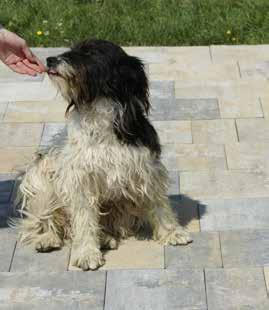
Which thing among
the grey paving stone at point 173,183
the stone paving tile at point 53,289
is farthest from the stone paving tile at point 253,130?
the stone paving tile at point 53,289

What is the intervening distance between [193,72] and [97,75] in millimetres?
3663

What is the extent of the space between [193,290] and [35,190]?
48.1 inches

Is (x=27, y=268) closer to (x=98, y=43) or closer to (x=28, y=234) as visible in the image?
(x=28, y=234)

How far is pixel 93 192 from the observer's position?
505cm

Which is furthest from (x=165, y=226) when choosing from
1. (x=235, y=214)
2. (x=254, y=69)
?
(x=254, y=69)

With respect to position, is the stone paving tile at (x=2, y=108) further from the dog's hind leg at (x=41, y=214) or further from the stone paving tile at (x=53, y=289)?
the stone paving tile at (x=53, y=289)

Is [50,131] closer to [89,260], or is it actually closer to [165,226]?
[165,226]

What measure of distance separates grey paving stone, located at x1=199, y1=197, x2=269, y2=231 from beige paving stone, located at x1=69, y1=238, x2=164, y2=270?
16.2 inches

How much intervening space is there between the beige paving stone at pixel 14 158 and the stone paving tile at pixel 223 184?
1.26 metres

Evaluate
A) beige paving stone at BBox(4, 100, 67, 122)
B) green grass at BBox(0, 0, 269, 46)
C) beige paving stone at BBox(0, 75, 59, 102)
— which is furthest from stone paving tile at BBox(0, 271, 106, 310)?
green grass at BBox(0, 0, 269, 46)

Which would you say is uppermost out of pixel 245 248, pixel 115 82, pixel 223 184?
pixel 115 82

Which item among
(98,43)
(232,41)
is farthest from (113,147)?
(232,41)

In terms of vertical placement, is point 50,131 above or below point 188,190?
below

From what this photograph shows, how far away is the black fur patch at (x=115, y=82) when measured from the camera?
4617 mm
